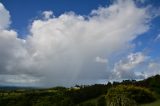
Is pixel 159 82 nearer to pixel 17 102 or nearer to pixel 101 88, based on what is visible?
pixel 101 88

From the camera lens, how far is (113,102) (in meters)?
104

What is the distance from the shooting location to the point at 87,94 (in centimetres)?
17012

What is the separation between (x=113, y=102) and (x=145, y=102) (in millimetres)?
A: 41142

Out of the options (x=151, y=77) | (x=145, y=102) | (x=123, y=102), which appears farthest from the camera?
(x=151, y=77)

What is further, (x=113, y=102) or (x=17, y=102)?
(x=17, y=102)

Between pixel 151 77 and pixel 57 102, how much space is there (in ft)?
211

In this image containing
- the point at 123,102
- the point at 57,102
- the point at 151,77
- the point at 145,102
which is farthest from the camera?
the point at 151,77

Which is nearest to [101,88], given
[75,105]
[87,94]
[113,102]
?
[87,94]

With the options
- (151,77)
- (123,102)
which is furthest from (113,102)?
(151,77)

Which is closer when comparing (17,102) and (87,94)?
(87,94)

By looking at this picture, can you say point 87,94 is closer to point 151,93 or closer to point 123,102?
point 151,93

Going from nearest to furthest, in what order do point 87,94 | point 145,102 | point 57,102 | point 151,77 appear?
point 145,102 < point 57,102 < point 87,94 < point 151,77

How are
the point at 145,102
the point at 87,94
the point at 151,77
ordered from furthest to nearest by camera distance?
1. the point at 151,77
2. the point at 87,94
3. the point at 145,102

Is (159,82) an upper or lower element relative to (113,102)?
upper
